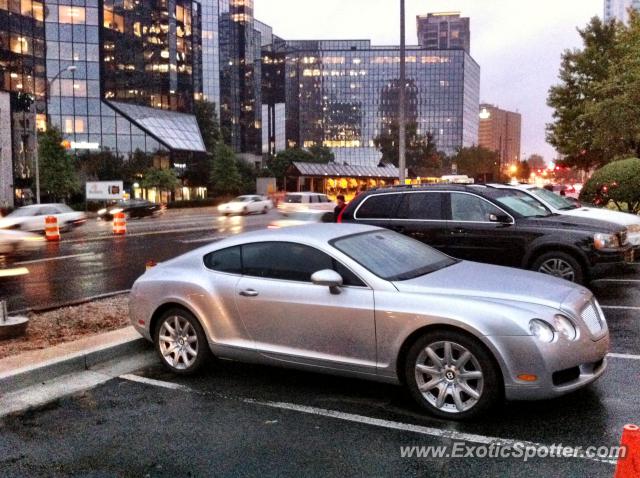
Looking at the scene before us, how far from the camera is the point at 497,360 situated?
15.4ft

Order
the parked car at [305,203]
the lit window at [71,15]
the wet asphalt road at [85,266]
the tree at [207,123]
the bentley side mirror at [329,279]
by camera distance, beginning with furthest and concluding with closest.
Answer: the tree at [207,123], the lit window at [71,15], the parked car at [305,203], the wet asphalt road at [85,266], the bentley side mirror at [329,279]

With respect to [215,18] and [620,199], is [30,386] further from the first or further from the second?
[215,18]

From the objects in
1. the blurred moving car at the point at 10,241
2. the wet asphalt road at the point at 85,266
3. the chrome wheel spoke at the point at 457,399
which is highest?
the blurred moving car at the point at 10,241

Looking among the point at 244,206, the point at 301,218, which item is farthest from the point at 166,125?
the point at 301,218

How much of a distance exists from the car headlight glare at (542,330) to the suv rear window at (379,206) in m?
5.95

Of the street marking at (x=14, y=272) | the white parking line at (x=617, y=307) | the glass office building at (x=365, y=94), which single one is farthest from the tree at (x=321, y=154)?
the white parking line at (x=617, y=307)

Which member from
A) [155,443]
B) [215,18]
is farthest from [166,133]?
[215,18]

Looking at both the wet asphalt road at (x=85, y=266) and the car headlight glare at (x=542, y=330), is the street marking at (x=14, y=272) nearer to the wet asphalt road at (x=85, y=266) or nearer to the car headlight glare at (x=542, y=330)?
the wet asphalt road at (x=85, y=266)

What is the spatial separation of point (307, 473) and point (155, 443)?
1281 mm

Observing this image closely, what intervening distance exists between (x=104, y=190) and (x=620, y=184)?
122 feet

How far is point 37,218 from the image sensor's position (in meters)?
25.5

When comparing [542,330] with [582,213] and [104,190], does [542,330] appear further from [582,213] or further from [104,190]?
[104,190]

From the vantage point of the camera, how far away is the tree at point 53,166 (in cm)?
4850

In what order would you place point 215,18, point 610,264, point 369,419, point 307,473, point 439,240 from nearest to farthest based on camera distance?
point 307,473 → point 369,419 → point 610,264 → point 439,240 → point 215,18
